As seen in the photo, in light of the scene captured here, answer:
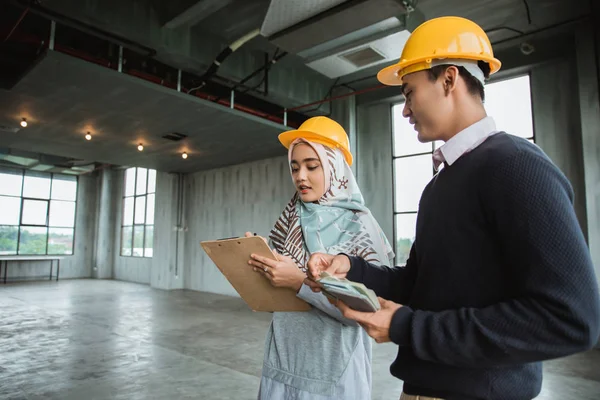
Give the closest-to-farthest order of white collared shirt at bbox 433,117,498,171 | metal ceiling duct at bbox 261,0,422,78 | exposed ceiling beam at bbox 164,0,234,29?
white collared shirt at bbox 433,117,498,171
metal ceiling duct at bbox 261,0,422,78
exposed ceiling beam at bbox 164,0,234,29

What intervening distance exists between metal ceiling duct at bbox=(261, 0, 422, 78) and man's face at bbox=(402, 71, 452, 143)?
10.0ft

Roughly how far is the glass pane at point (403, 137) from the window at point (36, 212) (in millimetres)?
13241

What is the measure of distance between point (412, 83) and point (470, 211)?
35 centimetres

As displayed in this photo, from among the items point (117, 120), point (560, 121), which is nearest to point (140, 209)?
point (117, 120)

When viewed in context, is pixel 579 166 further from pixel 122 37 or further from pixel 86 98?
pixel 86 98

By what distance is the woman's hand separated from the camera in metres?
1.18

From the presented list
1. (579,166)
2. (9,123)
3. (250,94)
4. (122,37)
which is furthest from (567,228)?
(9,123)

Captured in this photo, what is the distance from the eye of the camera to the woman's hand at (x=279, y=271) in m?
1.18

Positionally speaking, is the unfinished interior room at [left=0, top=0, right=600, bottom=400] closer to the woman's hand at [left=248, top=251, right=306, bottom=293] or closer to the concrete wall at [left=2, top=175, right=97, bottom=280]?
the woman's hand at [left=248, top=251, right=306, bottom=293]

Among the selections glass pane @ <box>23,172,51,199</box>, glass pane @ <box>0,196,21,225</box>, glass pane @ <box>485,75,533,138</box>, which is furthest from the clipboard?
glass pane @ <box>23,172,51,199</box>

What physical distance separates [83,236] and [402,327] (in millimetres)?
17068

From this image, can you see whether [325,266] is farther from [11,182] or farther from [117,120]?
[11,182]

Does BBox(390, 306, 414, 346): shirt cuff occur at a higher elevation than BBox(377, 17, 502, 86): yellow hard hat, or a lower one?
lower

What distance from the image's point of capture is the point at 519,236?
708mm
